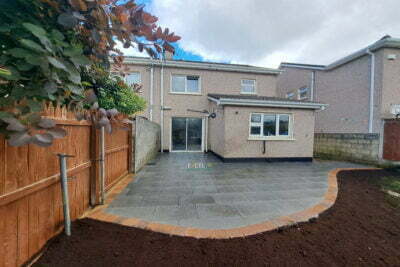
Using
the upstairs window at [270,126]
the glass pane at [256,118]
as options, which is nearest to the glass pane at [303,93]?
the upstairs window at [270,126]

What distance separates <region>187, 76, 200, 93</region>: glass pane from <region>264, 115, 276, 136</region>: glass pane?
16.1 feet

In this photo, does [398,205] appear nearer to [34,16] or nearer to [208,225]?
[208,225]

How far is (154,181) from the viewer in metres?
4.64

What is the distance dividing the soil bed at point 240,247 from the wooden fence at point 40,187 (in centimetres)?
23

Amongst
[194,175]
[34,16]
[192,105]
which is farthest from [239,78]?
[34,16]

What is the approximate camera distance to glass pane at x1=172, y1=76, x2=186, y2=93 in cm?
1050

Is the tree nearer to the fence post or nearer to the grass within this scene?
the fence post

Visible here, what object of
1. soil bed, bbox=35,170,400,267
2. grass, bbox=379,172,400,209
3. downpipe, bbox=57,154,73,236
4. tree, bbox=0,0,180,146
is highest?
tree, bbox=0,0,180,146

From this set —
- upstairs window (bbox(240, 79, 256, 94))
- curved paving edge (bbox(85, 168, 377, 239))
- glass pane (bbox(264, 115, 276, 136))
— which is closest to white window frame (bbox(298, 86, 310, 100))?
upstairs window (bbox(240, 79, 256, 94))

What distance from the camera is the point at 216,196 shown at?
3662 mm

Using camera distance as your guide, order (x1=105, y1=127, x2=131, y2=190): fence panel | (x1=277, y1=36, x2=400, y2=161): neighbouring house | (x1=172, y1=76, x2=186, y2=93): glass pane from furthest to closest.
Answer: (x1=172, y1=76, x2=186, y2=93): glass pane < (x1=277, y1=36, x2=400, y2=161): neighbouring house < (x1=105, y1=127, x2=131, y2=190): fence panel

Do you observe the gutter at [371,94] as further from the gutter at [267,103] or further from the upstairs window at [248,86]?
the upstairs window at [248,86]

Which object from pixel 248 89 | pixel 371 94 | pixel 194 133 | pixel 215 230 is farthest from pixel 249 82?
pixel 215 230

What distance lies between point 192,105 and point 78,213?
863 centimetres
